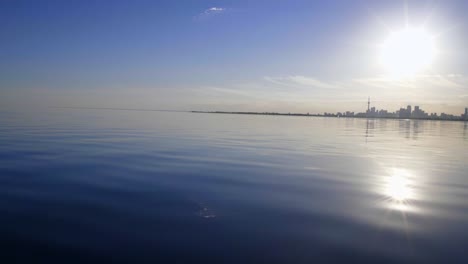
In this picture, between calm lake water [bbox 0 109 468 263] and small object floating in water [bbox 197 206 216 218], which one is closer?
calm lake water [bbox 0 109 468 263]

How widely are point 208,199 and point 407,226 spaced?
4815mm

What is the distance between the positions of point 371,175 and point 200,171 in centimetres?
688

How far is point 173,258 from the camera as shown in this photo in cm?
513

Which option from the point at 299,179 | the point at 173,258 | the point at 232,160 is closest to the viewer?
the point at 173,258

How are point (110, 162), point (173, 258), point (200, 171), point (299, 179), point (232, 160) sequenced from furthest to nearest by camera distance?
point (232, 160) < point (110, 162) < point (200, 171) < point (299, 179) < point (173, 258)

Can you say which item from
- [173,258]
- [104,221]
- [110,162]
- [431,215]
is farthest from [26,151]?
[431,215]

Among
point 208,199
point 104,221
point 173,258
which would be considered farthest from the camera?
point 208,199

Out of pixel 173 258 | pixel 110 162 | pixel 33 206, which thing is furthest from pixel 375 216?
pixel 110 162

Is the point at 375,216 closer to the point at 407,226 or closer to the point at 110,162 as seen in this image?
the point at 407,226

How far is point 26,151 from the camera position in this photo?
52.5 ft

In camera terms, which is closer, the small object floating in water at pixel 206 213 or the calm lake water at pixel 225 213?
the calm lake water at pixel 225 213

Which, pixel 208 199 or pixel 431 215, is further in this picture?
pixel 208 199

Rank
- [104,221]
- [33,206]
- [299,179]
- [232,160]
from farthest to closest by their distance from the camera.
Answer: [232,160]
[299,179]
[33,206]
[104,221]

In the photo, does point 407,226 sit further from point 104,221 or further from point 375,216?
point 104,221
